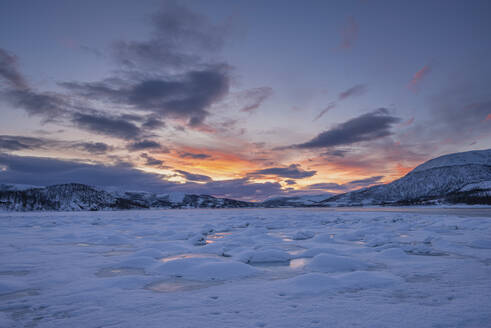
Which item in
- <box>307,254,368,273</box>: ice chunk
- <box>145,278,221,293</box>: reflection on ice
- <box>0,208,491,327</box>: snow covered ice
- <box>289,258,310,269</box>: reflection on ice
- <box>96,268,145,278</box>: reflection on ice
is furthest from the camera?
<box>289,258,310,269</box>: reflection on ice

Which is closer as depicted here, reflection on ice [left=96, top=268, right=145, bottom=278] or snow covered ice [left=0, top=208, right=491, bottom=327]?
snow covered ice [left=0, top=208, right=491, bottom=327]

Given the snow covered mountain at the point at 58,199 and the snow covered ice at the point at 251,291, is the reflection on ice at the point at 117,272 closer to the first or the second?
the snow covered ice at the point at 251,291

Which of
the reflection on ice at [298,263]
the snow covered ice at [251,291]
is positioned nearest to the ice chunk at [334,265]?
the snow covered ice at [251,291]

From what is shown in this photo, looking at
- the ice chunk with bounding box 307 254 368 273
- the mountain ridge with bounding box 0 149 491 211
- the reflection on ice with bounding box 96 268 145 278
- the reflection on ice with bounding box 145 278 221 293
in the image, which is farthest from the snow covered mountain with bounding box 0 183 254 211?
the ice chunk with bounding box 307 254 368 273

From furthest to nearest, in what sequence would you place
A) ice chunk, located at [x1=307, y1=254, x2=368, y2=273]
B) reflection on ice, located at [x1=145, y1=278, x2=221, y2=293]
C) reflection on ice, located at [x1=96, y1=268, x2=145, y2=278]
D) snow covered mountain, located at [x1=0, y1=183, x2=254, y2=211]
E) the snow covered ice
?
snow covered mountain, located at [x1=0, y1=183, x2=254, y2=211] < ice chunk, located at [x1=307, y1=254, x2=368, y2=273] < reflection on ice, located at [x1=96, y1=268, x2=145, y2=278] < reflection on ice, located at [x1=145, y1=278, x2=221, y2=293] < the snow covered ice

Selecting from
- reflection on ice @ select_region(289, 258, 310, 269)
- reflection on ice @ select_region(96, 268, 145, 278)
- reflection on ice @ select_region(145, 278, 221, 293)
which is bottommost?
reflection on ice @ select_region(289, 258, 310, 269)

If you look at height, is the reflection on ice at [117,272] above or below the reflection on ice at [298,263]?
above

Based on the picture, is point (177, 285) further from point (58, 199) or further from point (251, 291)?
point (58, 199)

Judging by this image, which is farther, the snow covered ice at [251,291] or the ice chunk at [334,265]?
the ice chunk at [334,265]

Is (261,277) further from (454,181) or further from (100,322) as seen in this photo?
(454,181)

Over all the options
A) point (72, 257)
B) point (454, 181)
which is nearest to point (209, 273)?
point (72, 257)

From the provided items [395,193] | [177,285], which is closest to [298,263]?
[177,285]

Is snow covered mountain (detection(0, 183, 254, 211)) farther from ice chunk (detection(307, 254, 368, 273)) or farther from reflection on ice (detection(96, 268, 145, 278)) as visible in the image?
ice chunk (detection(307, 254, 368, 273))

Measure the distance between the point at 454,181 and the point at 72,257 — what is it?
21256 cm
